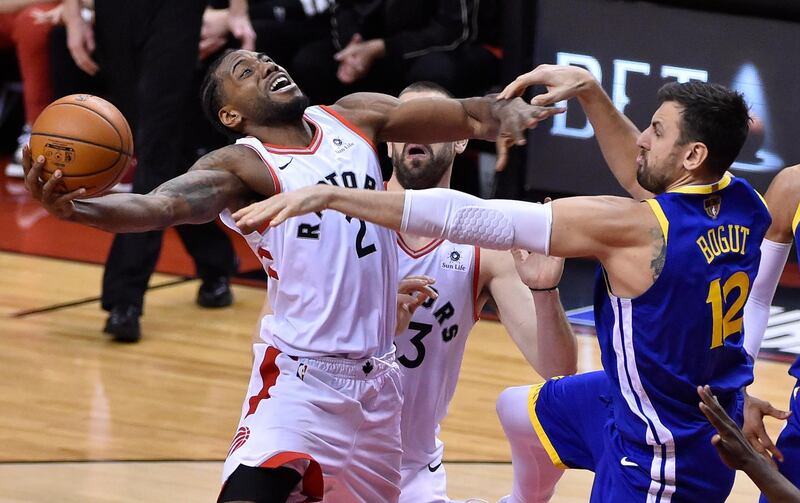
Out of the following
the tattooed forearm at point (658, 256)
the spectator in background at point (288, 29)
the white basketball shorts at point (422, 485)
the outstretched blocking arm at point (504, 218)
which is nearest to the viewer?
the outstretched blocking arm at point (504, 218)

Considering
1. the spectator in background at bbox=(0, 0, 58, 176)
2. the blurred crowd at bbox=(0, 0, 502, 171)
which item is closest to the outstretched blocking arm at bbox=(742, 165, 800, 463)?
the blurred crowd at bbox=(0, 0, 502, 171)

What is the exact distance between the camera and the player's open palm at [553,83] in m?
4.24

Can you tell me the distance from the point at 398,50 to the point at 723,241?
590cm

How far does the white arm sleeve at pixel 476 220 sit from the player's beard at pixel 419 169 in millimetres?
1363

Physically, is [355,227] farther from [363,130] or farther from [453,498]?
[453,498]

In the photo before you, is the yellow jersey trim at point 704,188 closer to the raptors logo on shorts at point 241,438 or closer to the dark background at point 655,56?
the raptors logo on shorts at point 241,438

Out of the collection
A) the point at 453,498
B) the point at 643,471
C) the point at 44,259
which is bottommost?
the point at 44,259

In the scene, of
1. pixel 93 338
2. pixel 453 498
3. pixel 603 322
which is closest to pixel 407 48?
pixel 93 338

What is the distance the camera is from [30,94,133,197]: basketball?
3.96 meters

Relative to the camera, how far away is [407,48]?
9461 millimetres

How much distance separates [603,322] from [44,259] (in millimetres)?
6160

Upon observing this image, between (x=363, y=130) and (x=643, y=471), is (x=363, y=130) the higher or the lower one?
the higher one

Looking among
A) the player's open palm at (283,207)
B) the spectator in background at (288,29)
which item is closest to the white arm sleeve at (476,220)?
the player's open palm at (283,207)

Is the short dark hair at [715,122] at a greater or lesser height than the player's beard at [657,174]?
greater
